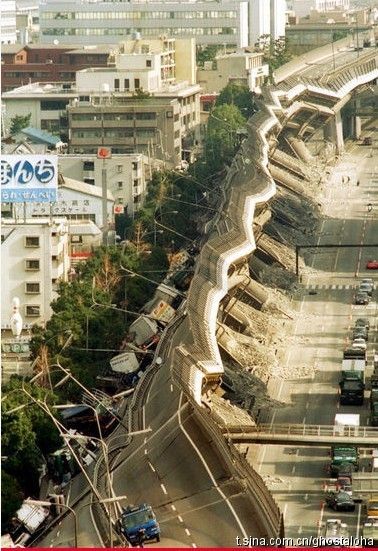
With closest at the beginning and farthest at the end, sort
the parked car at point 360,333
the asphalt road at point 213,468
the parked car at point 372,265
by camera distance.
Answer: the asphalt road at point 213,468, the parked car at point 360,333, the parked car at point 372,265

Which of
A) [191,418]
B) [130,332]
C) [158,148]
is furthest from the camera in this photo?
[158,148]

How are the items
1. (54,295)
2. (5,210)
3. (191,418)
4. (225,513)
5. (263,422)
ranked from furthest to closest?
(5,210), (54,295), (263,422), (191,418), (225,513)

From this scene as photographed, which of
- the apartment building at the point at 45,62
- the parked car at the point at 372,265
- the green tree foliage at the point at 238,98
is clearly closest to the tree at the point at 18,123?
the green tree foliage at the point at 238,98

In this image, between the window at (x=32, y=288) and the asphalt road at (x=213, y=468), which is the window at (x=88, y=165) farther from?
the asphalt road at (x=213, y=468)

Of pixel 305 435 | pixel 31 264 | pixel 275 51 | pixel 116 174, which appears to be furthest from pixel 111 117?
pixel 305 435

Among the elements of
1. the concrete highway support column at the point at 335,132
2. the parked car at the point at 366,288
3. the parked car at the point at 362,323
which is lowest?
the concrete highway support column at the point at 335,132

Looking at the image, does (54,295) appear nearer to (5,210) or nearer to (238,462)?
(5,210)

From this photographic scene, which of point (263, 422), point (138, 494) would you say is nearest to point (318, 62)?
point (263, 422)

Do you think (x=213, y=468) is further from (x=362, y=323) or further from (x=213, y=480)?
(x=362, y=323)
